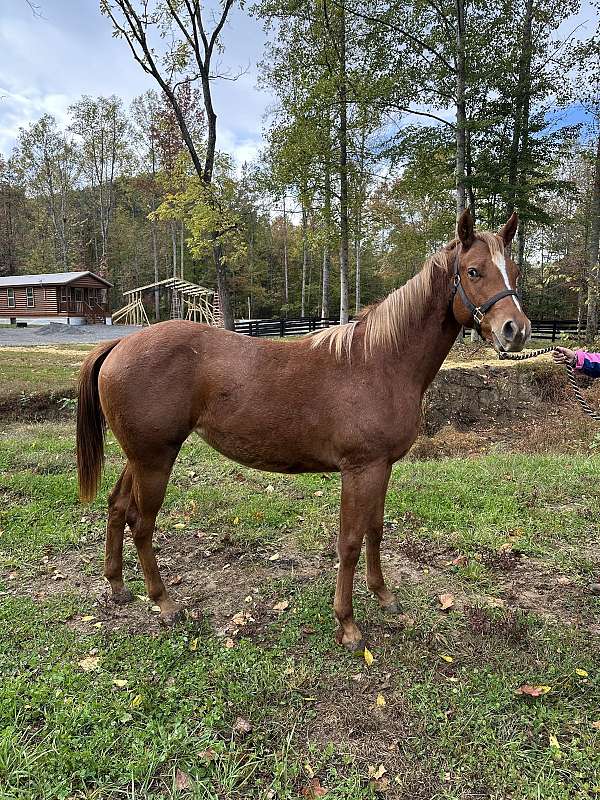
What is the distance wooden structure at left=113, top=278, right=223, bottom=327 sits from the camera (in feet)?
85.9

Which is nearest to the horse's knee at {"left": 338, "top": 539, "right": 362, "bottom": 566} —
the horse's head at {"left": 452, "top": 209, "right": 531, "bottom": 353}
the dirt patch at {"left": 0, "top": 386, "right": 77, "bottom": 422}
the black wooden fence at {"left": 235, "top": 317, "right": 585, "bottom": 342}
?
the horse's head at {"left": 452, "top": 209, "right": 531, "bottom": 353}

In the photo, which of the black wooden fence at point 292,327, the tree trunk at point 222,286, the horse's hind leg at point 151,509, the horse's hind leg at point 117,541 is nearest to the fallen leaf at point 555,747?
the horse's hind leg at point 151,509

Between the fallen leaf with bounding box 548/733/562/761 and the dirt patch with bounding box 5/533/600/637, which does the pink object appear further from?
the fallen leaf with bounding box 548/733/562/761

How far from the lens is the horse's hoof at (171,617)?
2.92 meters

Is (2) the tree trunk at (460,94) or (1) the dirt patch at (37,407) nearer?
(1) the dirt patch at (37,407)

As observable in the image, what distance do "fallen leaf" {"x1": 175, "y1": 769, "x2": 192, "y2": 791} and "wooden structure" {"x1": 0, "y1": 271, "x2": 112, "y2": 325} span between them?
3331 centimetres

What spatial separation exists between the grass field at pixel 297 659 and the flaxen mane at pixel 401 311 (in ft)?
5.90

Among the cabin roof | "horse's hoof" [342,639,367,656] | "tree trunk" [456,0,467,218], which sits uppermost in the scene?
"tree trunk" [456,0,467,218]

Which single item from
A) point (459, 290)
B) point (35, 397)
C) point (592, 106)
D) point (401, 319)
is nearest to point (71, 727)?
point (401, 319)

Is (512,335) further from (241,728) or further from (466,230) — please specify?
(241,728)

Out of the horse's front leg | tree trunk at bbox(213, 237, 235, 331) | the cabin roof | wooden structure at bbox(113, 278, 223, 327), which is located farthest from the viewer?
the cabin roof

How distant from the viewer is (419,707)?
7.52 feet

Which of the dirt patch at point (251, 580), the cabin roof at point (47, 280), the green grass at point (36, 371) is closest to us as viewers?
the dirt patch at point (251, 580)

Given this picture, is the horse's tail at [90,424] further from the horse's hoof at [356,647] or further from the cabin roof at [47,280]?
the cabin roof at [47,280]
